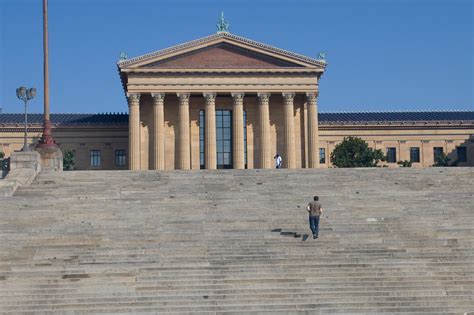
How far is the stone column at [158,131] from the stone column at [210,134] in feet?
11.9

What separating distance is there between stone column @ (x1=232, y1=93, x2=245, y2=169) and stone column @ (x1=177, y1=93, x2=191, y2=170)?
3918mm

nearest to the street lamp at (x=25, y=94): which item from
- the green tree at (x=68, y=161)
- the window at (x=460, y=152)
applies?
the green tree at (x=68, y=161)

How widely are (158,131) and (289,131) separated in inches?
429

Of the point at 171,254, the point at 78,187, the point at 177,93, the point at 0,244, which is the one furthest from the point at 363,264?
the point at 177,93

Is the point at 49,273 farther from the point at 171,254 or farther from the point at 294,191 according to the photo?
the point at 294,191

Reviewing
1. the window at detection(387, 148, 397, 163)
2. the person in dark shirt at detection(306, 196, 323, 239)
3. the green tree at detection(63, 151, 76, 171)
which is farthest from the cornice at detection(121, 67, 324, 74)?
the person in dark shirt at detection(306, 196, 323, 239)

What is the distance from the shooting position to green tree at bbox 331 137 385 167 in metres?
81.0

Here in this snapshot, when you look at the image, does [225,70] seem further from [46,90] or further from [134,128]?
[46,90]

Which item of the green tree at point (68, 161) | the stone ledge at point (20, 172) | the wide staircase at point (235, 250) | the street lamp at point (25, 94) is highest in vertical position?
the street lamp at point (25, 94)

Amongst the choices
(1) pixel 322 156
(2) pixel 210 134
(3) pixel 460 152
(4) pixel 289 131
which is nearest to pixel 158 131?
(2) pixel 210 134

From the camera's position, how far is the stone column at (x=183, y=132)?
72.8 metres

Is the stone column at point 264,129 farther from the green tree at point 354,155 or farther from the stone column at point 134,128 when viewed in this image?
the stone column at point 134,128

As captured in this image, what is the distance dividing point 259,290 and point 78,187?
15.4 m

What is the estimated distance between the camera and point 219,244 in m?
27.3
